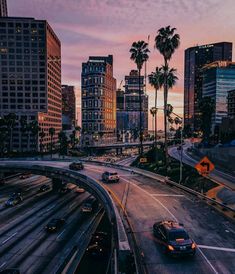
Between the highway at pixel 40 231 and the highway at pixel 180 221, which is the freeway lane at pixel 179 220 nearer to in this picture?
the highway at pixel 180 221

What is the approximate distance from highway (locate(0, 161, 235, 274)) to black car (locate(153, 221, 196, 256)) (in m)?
0.52

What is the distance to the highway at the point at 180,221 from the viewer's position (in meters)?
17.8

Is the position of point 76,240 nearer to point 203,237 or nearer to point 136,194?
point 136,194

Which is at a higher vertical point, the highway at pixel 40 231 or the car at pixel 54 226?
the car at pixel 54 226

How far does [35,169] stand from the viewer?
222ft

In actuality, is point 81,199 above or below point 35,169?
below

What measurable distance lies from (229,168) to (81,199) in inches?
1404

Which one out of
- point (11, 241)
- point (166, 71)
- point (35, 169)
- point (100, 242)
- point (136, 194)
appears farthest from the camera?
point (35, 169)

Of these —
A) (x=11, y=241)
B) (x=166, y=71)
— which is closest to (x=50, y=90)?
(x=166, y=71)

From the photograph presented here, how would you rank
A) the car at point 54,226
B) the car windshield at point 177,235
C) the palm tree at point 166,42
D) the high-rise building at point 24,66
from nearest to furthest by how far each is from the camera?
the car windshield at point 177,235
the car at point 54,226
the palm tree at point 166,42
the high-rise building at point 24,66

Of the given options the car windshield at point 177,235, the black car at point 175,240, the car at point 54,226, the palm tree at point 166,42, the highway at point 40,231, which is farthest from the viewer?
the palm tree at point 166,42

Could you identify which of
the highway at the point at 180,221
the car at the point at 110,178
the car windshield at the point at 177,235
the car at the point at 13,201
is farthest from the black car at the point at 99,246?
the car at the point at 13,201

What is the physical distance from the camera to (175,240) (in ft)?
61.9

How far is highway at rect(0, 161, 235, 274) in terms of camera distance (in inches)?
699
